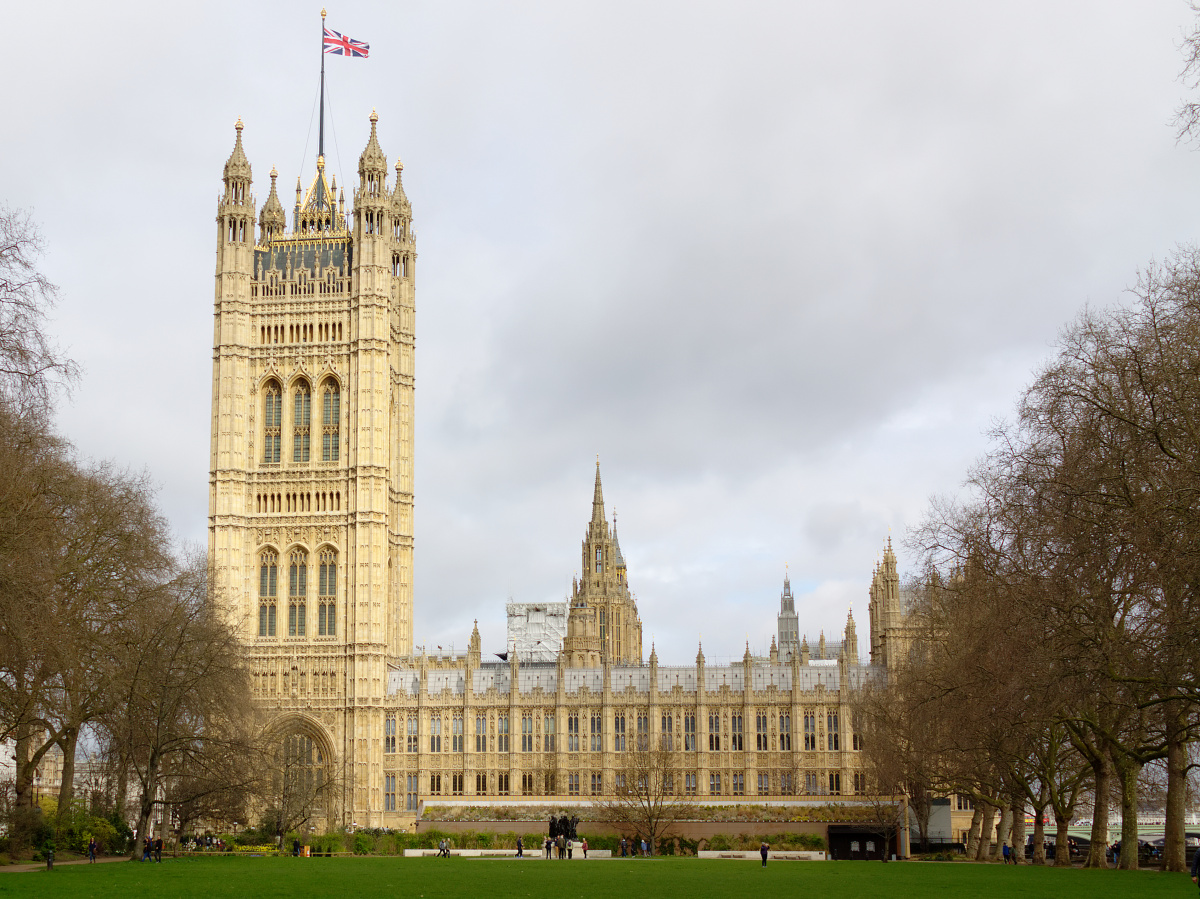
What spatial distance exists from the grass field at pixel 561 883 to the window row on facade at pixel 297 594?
157 ft

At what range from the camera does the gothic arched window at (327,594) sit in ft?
298

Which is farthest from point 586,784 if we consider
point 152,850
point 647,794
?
point 152,850

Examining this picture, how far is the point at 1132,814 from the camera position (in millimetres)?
42625

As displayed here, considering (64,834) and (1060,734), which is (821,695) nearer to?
(1060,734)

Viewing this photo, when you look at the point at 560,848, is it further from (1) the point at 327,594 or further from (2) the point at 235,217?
(2) the point at 235,217

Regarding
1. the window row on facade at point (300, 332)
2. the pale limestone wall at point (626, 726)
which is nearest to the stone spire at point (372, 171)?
the window row on facade at point (300, 332)

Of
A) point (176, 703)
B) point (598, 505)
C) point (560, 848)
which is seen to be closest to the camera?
point (176, 703)

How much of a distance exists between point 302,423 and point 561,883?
211 ft

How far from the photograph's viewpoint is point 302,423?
93.8 metres

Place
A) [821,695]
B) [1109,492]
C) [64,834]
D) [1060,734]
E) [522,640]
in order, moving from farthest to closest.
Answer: [522,640] < [821,695] < [1060,734] < [64,834] < [1109,492]

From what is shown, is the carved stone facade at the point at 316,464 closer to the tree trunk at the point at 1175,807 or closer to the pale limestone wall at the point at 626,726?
the pale limestone wall at the point at 626,726

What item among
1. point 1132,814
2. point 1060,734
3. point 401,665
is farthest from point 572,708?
point 1132,814

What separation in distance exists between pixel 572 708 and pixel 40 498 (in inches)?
2305


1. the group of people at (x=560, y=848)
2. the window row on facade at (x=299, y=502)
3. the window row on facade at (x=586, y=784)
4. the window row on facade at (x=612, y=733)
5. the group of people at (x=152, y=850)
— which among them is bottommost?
the group of people at (x=560, y=848)
